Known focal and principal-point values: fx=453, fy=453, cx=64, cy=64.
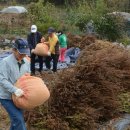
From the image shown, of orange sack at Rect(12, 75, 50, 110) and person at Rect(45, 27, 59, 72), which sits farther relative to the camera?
person at Rect(45, 27, 59, 72)

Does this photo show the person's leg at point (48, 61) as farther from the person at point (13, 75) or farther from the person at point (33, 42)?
the person at point (13, 75)

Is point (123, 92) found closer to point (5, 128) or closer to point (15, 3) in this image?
point (5, 128)

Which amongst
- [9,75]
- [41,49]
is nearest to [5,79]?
[9,75]

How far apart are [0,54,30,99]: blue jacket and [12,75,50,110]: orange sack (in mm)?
91

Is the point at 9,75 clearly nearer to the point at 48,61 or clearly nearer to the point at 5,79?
the point at 5,79

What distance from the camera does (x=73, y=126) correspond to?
7.55 metres

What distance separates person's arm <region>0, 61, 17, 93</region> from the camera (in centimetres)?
595

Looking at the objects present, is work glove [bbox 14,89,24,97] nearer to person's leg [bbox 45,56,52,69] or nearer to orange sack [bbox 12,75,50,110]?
orange sack [bbox 12,75,50,110]

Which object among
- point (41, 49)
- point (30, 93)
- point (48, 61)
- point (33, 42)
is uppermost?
point (30, 93)

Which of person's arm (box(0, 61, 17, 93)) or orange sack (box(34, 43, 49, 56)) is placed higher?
person's arm (box(0, 61, 17, 93))

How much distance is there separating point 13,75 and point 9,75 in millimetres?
54

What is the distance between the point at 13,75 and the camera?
610 centimetres

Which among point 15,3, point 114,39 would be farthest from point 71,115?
point 15,3

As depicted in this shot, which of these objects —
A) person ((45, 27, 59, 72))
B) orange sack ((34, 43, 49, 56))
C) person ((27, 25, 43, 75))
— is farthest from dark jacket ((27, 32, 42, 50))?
person ((45, 27, 59, 72))
